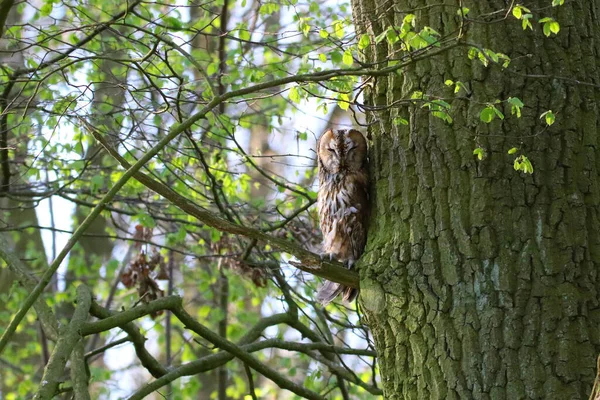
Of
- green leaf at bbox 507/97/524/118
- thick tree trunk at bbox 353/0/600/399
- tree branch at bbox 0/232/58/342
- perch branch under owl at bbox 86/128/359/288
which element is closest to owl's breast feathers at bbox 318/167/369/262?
thick tree trunk at bbox 353/0/600/399

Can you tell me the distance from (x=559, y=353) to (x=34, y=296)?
199cm

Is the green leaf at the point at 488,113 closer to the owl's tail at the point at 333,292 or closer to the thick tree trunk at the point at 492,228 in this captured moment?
the thick tree trunk at the point at 492,228

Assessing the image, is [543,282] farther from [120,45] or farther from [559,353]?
[120,45]

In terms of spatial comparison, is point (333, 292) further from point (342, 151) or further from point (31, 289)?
point (31, 289)

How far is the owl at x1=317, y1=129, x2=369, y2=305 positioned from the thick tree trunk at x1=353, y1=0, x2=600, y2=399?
1.18 feet

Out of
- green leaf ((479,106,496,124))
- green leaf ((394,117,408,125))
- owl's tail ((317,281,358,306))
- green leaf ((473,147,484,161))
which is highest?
green leaf ((394,117,408,125))

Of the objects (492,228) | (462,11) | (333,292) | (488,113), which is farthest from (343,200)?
(462,11)

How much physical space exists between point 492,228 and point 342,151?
1165mm

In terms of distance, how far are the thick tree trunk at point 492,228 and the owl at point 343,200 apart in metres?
0.36

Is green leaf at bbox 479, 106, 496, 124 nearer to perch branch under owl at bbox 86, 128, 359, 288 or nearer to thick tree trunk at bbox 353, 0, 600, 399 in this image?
thick tree trunk at bbox 353, 0, 600, 399

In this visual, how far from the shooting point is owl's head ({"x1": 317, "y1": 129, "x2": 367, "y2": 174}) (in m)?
4.00

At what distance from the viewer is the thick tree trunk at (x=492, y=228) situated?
2.96m

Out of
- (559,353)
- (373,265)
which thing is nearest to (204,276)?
(373,265)

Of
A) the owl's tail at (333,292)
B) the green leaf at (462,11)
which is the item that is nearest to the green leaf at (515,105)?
the green leaf at (462,11)
